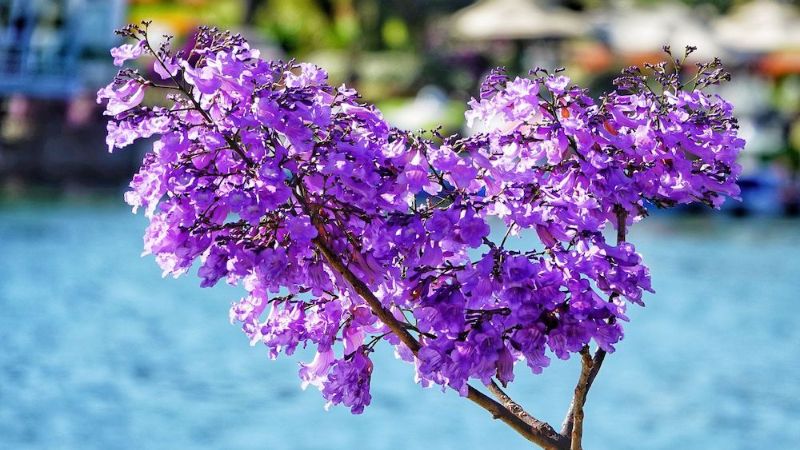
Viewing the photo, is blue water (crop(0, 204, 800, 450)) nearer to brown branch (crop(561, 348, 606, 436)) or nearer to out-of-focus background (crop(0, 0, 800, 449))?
out-of-focus background (crop(0, 0, 800, 449))

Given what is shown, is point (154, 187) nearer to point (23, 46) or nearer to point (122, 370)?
point (122, 370)

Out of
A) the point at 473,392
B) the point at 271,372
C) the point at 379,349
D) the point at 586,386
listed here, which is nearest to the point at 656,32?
the point at 379,349

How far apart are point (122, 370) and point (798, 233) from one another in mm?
15868

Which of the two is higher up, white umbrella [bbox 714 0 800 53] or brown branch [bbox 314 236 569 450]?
white umbrella [bbox 714 0 800 53]

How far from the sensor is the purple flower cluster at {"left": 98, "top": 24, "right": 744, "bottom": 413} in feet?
8.84

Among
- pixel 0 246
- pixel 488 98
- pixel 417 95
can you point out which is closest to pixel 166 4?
pixel 417 95

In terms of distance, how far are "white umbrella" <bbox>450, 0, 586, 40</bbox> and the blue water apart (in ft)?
31.0

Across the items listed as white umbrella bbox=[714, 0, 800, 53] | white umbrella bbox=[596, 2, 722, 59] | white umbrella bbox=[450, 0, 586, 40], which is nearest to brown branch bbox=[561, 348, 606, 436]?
white umbrella bbox=[596, 2, 722, 59]

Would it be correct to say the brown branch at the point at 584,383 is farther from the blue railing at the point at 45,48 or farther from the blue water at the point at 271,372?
the blue railing at the point at 45,48

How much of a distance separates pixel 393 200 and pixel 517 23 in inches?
1315

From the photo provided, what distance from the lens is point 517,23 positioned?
35750 mm

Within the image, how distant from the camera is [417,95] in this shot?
3900cm

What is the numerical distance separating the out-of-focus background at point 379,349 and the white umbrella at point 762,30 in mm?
56

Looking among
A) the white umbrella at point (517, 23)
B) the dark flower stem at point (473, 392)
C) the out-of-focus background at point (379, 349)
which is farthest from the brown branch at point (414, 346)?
the white umbrella at point (517, 23)
